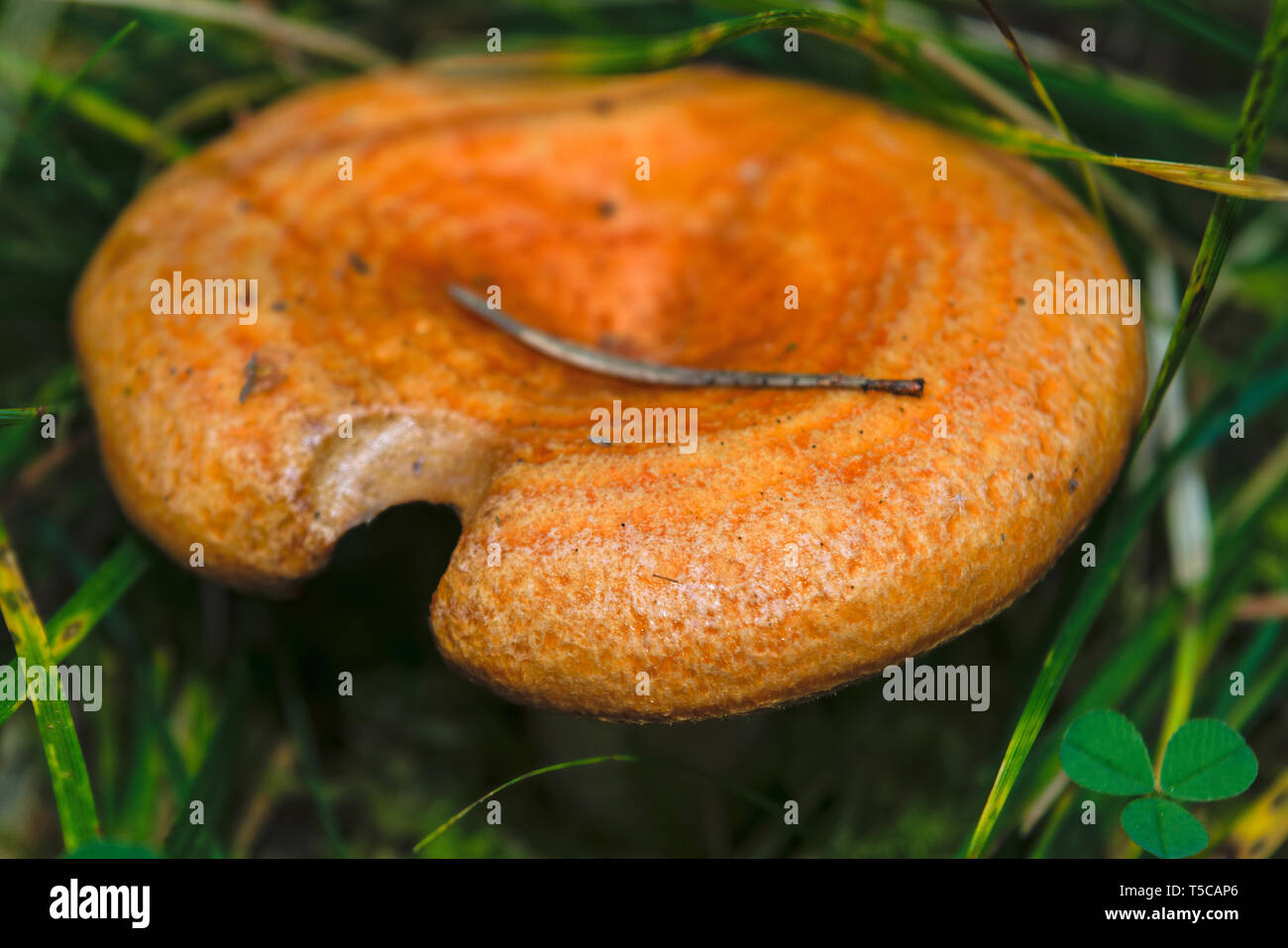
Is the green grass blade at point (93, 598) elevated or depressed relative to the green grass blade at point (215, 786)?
elevated

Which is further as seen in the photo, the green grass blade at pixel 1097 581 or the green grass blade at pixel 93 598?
the green grass blade at pixel 93 598

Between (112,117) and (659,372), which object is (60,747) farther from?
(112,117)

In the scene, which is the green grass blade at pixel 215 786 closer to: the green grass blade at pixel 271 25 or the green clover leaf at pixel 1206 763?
the green grass blade at pixel 271 25

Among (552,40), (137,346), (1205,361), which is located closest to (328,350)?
(137,346)

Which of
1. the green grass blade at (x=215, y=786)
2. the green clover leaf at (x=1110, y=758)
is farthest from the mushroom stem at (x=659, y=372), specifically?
the green grass blade at (x=215, y=786)

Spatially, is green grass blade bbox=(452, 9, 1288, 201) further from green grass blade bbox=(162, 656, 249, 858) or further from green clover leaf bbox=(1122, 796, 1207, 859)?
green grass blade bbox=(162, 656, 249, 858)

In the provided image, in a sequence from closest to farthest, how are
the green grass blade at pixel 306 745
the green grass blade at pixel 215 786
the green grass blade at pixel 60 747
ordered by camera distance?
1. the green grass blade at pixel 60 747
2. the green grass blade at pixel 215 786
3. the green grass blade at pixel 306 745

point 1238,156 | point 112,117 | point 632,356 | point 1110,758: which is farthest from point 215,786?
point 1238,156
